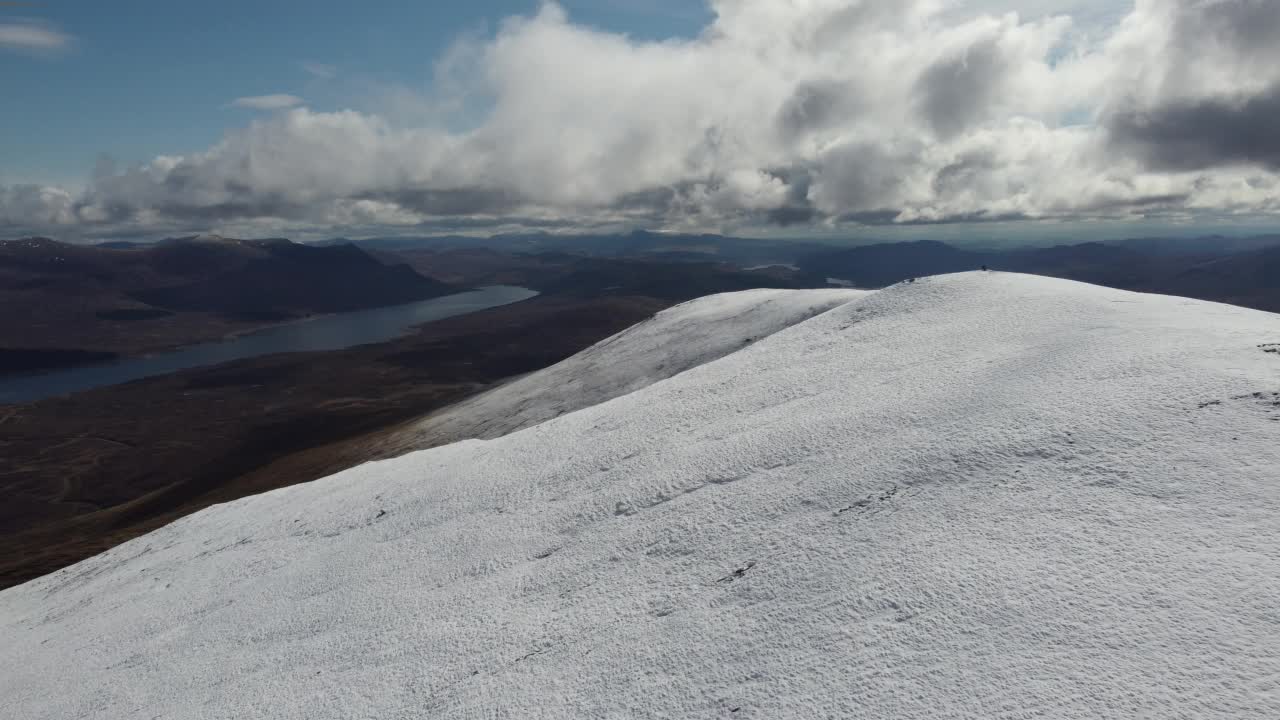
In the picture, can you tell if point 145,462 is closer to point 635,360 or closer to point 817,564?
point 635,360

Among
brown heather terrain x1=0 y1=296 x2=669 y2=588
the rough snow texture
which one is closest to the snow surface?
the rough snow texture

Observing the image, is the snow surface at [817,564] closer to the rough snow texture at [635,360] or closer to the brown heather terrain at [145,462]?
the rough snow texture at [635,360]

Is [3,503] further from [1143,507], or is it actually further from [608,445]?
[1143,507]

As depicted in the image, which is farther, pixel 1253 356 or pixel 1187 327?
pixel 1187 327

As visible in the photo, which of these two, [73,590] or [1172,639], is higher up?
[1172,639]

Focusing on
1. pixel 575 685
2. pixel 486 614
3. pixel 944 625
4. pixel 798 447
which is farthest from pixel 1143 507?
pixel 486 614

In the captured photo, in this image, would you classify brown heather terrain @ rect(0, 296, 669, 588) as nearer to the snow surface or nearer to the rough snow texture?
the rough snow texture

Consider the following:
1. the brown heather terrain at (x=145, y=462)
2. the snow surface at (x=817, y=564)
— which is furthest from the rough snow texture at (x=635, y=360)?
the snow surface at (x=817, y=564)
